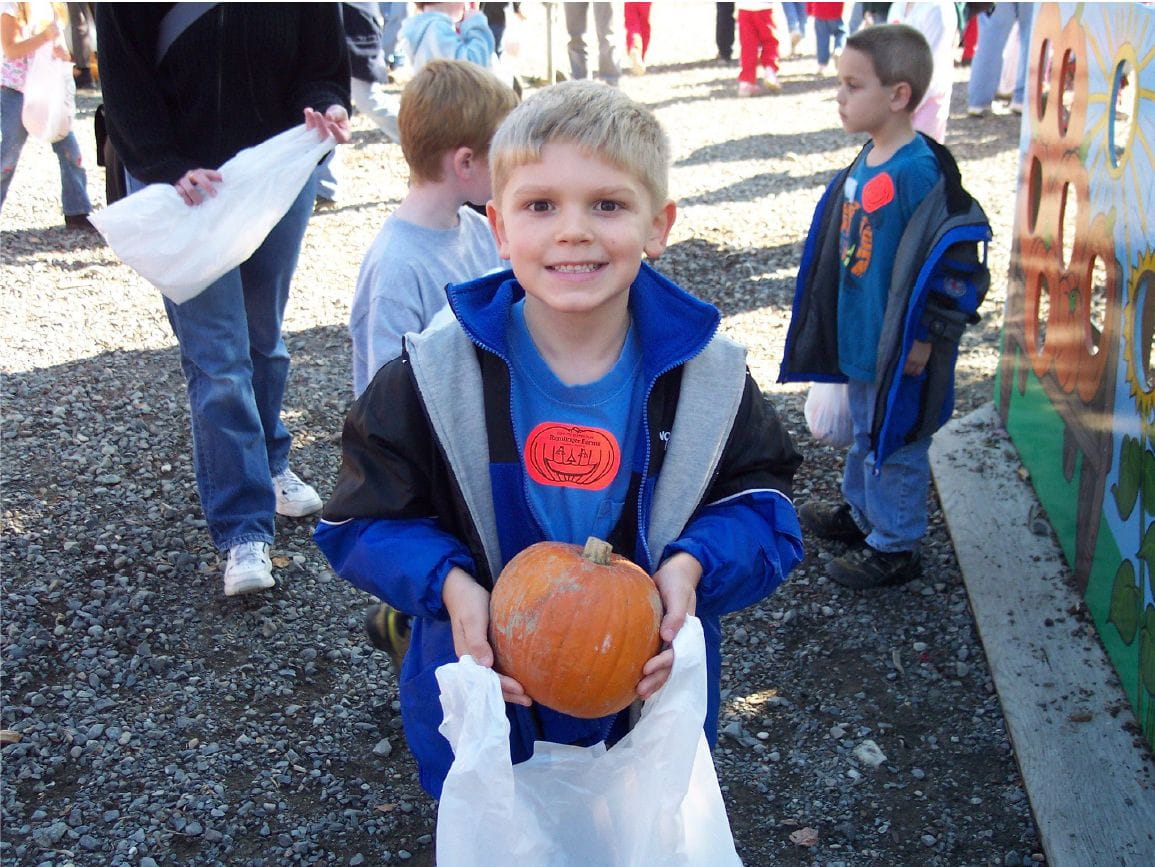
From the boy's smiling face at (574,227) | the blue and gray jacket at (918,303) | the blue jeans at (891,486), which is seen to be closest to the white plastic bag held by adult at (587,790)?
the boy's smiling face at (574,227)

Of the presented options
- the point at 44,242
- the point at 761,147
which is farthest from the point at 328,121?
the point at 761,147

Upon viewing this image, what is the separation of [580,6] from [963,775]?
1090 cm

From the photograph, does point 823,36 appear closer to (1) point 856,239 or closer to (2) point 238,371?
(1) point 856,239

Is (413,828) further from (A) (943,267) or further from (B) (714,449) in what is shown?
(A) (943,267)

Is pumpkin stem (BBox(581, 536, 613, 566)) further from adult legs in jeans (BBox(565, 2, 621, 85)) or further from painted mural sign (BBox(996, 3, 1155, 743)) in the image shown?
adult legs in jeans (BBox(565, 2, 621, 85))

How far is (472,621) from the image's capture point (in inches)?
75.5

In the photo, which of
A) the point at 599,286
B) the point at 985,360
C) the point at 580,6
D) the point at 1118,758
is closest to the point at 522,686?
the point at 599,286

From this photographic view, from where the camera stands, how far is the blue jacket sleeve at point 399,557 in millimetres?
1966

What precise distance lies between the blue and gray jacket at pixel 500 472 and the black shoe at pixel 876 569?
2110 mm

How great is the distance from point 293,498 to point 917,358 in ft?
8.40

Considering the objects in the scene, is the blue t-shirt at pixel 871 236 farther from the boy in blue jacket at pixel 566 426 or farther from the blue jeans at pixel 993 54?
the blue jeans at pixel 993 54

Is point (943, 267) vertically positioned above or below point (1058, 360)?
above

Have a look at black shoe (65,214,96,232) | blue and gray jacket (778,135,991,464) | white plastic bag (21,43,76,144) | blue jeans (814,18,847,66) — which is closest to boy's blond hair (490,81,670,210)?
blue and gray jacket (778,135,991,464)

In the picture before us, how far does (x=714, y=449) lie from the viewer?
6.73 ft
